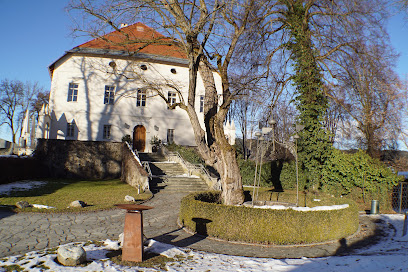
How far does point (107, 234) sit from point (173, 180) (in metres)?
→ 9.63

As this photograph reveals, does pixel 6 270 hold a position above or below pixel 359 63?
below

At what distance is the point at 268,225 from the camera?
313 inches

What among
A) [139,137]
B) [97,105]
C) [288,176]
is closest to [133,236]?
[288,176]

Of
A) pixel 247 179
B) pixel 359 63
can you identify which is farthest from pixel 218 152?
pixel 247 179

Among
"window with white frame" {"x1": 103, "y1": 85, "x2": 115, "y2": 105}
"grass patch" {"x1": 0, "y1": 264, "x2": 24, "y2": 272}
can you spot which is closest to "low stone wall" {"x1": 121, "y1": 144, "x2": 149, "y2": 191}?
"window with white frame" {"x1": 103, "y1": 85, "x2": 115, "y2": 105}

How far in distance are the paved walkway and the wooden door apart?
58.6ft

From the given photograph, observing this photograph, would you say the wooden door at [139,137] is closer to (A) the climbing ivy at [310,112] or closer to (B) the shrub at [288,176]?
(B) the shrub at [288,176]

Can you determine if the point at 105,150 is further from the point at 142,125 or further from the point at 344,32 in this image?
A: the point at 344,32

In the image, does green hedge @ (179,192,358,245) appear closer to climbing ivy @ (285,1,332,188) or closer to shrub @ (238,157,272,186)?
climbing ivy @ (285,1,332,188)

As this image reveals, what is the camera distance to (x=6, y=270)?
16.2 ft

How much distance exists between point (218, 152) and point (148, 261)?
5302 mm

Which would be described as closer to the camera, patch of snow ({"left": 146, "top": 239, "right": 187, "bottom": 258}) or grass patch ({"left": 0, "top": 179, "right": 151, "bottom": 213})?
patch of snow ({"left": 146, "top": 239, "right": 187, "bottom": 258})

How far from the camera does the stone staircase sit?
16.6m

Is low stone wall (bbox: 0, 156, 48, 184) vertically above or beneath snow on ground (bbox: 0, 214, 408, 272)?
above
